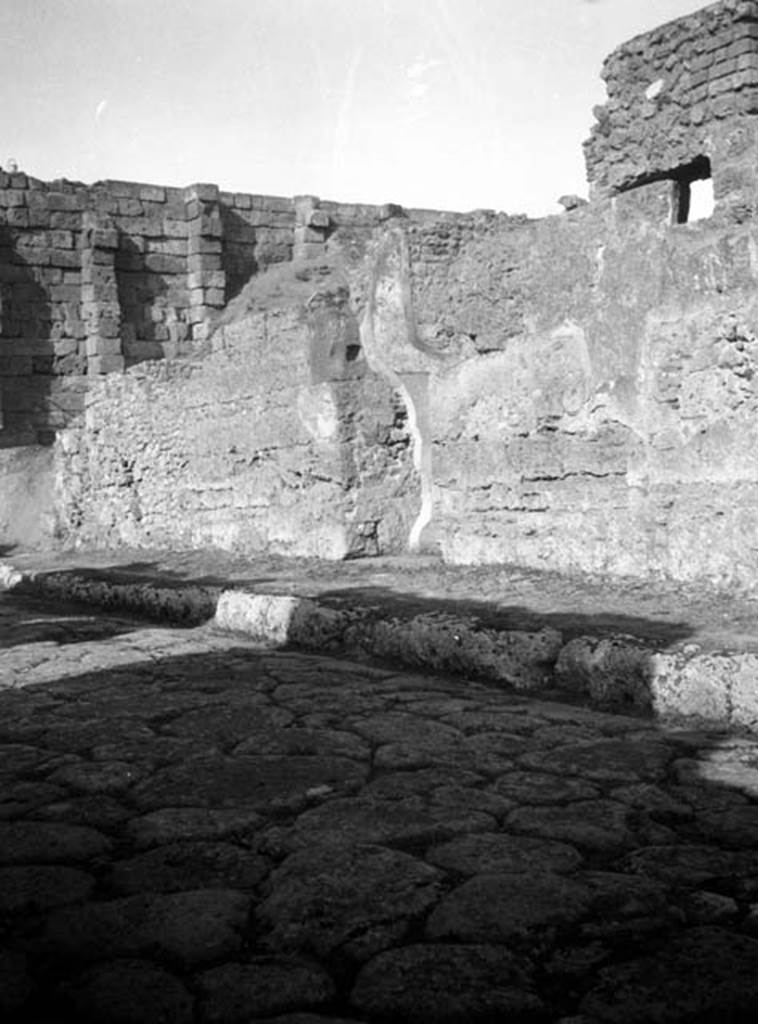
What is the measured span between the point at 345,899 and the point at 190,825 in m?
0.65

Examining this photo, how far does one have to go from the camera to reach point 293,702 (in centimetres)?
420

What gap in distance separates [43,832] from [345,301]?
6.40m

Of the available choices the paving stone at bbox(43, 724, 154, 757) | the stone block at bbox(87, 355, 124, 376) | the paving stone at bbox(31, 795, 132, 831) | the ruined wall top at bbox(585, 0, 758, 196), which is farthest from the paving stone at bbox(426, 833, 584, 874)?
the stone block at bbox(87, 355, 124, 376)

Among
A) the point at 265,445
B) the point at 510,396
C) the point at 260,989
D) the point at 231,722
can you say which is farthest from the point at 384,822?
the point at 265,445

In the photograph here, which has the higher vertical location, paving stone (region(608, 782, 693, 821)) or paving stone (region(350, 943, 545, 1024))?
paving stone (region(350, 943, 545, 1024))

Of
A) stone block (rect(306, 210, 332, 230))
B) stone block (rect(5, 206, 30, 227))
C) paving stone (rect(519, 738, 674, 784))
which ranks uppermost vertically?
stone block (rect(306, 210, 332, 230))

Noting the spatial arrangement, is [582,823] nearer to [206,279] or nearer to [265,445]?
[265,445]

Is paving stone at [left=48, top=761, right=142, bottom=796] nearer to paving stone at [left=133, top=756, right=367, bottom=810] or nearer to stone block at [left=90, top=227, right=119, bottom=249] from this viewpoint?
paving stone at [left=133, top=756, right=367, bottom=810]

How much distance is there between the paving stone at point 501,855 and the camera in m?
2.36

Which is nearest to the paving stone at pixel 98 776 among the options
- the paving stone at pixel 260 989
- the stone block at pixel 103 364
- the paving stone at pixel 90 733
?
the paving stone at pixel 90 733

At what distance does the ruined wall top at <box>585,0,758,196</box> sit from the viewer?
42.2 feet

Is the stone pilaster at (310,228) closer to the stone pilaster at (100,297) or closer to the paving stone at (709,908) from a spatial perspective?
the stone pilaster at (100,297)

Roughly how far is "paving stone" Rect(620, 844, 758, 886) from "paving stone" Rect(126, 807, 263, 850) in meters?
0.89

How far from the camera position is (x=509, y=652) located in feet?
14.6
